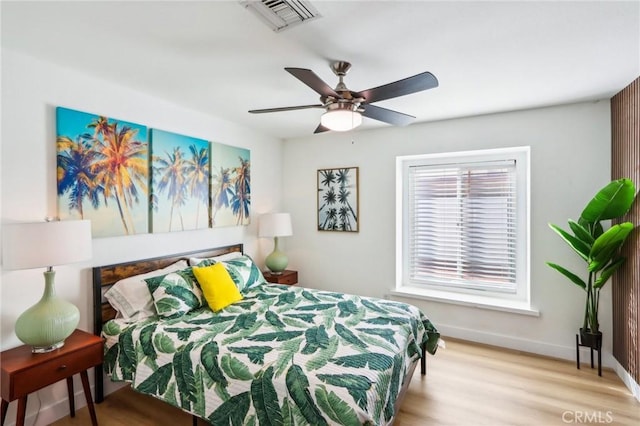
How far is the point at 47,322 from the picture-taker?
1892mm

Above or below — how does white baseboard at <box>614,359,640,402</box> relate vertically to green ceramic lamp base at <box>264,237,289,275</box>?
below

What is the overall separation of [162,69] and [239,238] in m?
2.05

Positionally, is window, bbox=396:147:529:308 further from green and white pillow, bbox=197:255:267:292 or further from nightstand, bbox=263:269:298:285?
green and white pillow, bbox=197:255:267:292

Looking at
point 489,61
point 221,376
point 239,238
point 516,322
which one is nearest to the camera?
point 221,376

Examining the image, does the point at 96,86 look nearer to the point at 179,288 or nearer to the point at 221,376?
the point at 179,288

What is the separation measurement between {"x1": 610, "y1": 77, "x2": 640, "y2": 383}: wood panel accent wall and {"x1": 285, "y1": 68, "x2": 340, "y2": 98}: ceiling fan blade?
7.71ft

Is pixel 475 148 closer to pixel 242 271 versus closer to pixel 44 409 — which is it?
pixel 242 271

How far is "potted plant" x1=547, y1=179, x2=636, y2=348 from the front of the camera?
7.97 ft

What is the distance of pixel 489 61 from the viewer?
2.12 meters

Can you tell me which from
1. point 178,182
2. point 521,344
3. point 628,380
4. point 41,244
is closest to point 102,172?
point 178,182

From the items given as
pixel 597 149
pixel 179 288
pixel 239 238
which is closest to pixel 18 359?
pixel 179 288

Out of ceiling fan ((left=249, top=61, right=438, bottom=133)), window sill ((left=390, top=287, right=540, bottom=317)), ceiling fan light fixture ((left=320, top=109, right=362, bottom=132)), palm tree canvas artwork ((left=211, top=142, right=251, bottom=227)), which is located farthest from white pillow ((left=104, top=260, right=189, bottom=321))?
window sill ((left=390, top=287, right=540, bottom=317))

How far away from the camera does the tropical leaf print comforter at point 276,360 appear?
161 centimetres

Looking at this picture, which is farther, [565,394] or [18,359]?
[565,394]
